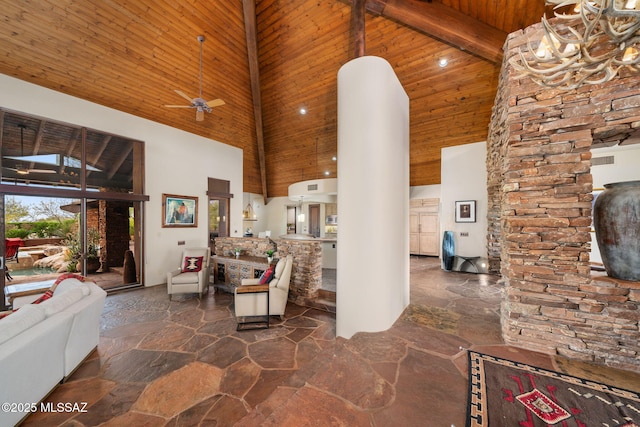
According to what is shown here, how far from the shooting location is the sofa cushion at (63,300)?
7.81 feet

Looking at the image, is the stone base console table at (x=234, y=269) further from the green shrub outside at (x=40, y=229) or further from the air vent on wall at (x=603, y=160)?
the air vent on wall at (x=603, y=160)

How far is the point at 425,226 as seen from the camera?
9.10 metres

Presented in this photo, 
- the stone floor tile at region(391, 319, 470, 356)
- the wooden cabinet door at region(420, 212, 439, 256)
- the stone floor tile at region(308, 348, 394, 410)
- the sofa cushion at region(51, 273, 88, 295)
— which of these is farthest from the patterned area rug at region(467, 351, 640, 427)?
the wooden cabinet door at region(420, 212, 439, 256)

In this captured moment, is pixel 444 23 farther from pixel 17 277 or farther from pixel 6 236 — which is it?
pixel 17 277

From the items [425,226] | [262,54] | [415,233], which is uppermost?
[262,54]

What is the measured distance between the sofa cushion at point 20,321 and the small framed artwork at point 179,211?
4365 millimetres

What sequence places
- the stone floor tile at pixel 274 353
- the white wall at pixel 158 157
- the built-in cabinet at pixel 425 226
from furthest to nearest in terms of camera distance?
1. the built-in cabinet at pixel 425 226
2. the white wall at pixel 158 157
3. the stone floor tile at pixel 274 353

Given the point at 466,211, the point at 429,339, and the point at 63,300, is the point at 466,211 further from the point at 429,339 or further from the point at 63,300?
the point at 63,300

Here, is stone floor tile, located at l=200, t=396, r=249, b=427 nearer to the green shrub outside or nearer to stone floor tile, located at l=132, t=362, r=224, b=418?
stone floor tile, located at l=132, t=362, r=224, b=418

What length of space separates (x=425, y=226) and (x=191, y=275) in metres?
8.02

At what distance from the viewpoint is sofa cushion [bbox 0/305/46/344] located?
6.28ft

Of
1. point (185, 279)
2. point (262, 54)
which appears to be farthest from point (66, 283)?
point (262, 54)

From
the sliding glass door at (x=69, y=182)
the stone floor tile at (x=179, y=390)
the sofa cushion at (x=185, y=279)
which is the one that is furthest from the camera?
the sofa cushion at (x=185, y=279)

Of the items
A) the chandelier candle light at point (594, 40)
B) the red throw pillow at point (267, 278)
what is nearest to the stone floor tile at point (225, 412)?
the red throw pillow at point (267, 278)
